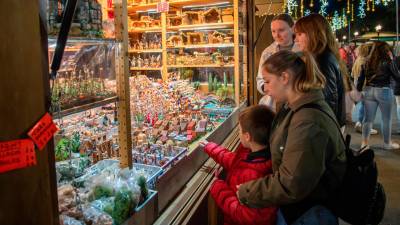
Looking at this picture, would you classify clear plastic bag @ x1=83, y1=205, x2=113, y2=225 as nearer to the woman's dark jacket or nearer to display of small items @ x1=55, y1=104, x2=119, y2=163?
display of small items @ x1=55, y1=104, x2=119, y2=163

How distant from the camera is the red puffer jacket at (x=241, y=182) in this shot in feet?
6.18

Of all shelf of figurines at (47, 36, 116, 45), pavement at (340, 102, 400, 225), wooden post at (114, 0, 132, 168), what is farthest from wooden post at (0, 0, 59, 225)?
pavement at (340, 102, 400, 225)

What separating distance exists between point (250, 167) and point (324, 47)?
1041 millimetres

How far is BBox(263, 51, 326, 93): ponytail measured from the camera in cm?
166

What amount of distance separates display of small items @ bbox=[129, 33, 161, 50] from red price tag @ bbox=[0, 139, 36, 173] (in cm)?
522

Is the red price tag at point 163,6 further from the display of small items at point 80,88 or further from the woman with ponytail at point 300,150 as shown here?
the woman with ponytail at point 300,150

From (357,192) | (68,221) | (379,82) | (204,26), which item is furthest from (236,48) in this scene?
(68,221)

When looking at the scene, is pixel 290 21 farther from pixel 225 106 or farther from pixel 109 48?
pixel 109 48

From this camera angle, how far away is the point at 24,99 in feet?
3.18

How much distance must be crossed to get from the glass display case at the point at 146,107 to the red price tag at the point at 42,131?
0.85 feet

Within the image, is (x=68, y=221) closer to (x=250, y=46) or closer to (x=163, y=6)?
(x=163, y=6)

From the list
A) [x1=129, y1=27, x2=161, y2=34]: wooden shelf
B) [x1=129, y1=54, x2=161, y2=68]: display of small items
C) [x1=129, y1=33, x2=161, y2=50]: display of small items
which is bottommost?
[x1=129, y1=54, x2=161, y2=68]: display of small items

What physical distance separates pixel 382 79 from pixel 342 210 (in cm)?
463

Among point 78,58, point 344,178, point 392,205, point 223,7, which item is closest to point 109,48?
point 78,58
